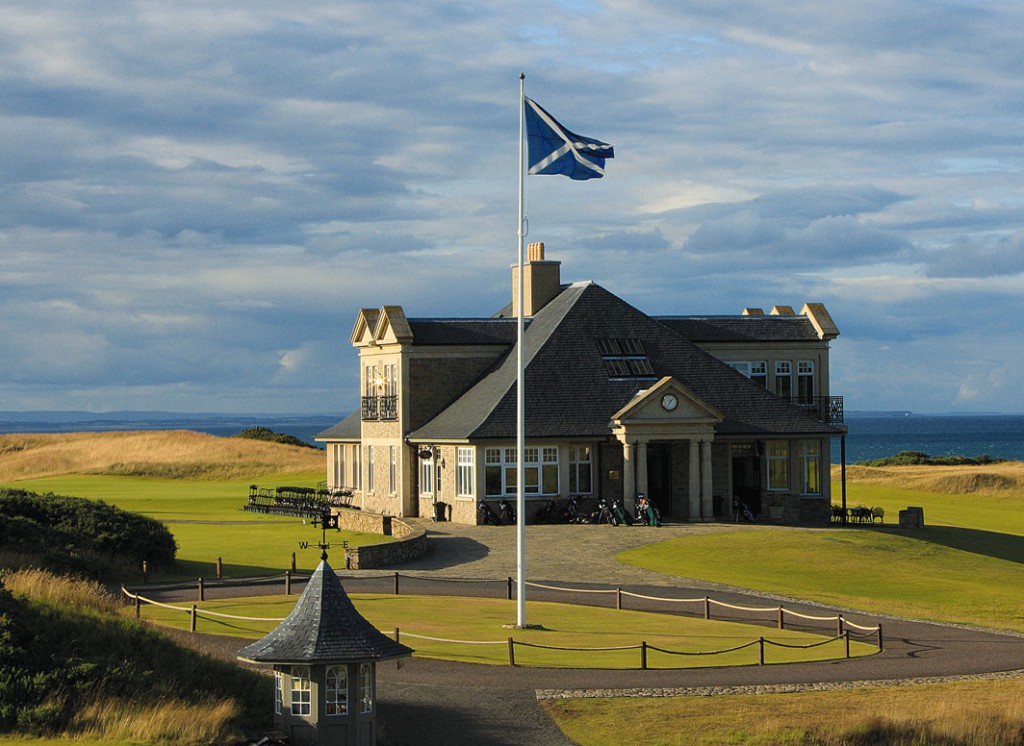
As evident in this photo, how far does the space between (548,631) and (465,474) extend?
21.6 meters

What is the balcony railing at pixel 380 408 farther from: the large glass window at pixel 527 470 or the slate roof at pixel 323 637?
the slate roof at pixel 323 637

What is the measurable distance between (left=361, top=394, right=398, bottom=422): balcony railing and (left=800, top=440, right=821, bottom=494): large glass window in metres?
15.7

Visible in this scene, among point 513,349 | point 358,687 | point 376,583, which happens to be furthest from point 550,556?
point 358,687

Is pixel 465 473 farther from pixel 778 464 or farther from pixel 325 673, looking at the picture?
pixel 325 673

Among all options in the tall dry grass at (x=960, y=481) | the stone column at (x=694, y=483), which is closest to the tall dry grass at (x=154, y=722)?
the stone column at (x=694, y=483)

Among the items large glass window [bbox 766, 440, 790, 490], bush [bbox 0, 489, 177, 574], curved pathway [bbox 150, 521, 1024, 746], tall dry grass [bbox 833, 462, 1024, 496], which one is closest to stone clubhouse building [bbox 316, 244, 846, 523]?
large glass window [bbox 766, 440, 790, 490]

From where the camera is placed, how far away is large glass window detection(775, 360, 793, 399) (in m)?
59.5

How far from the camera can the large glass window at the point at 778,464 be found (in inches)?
2179

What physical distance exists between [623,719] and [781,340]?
38.6m

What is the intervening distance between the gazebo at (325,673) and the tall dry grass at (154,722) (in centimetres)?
93

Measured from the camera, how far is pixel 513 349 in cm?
5656

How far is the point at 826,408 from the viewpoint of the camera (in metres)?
59.1

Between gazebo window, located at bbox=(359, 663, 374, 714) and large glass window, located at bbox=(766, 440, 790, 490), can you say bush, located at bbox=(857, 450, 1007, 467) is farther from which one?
gazebo window, located at bbox=(359, 663, 374, 714)

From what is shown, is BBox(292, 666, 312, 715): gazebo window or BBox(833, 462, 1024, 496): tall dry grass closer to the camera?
BBox(292, 666, 312, 715): gazebo window
